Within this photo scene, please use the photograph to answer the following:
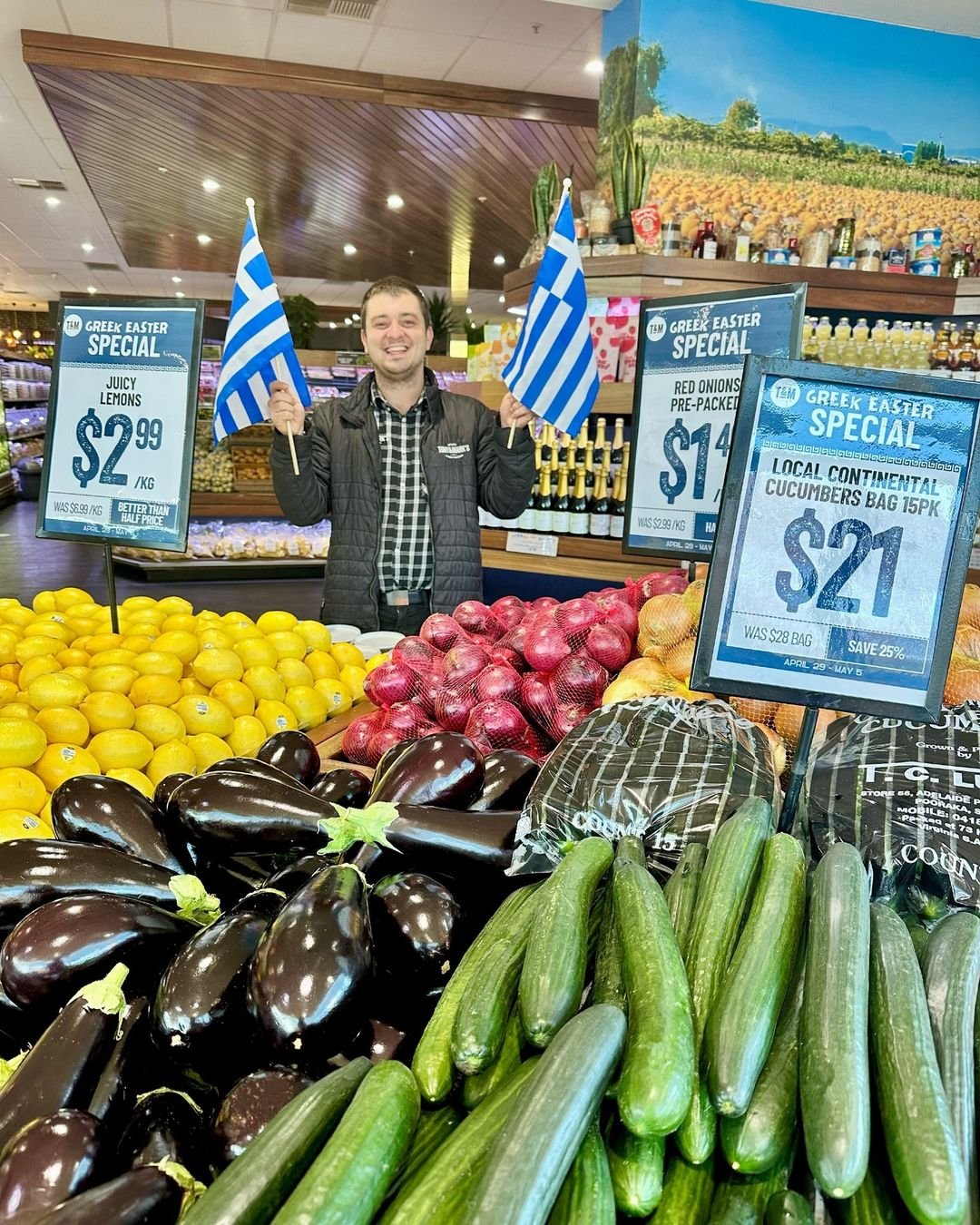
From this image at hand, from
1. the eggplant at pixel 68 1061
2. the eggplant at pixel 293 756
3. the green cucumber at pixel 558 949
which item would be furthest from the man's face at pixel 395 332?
the eggplant at pixel 68 1061

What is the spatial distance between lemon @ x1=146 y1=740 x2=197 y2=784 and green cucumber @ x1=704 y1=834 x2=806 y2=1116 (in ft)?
3.73

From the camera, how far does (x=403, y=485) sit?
3441 mm

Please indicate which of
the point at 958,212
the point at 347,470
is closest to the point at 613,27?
the point at 958,212

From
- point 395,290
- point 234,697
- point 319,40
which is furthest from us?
point 319,40

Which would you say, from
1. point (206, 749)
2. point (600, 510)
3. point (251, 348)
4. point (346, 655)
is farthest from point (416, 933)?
point (600, 510)

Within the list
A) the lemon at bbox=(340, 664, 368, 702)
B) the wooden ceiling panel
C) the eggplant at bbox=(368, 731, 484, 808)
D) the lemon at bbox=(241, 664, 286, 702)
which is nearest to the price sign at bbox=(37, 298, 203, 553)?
the lemon at bbox=(241, 664, 286, 702)

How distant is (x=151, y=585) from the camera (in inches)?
306

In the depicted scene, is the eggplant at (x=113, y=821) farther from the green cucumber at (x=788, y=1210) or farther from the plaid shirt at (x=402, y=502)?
the plaid shirt at (x=402, y=502)

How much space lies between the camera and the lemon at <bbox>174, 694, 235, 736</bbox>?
178cm

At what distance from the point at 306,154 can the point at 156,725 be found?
7917 mm

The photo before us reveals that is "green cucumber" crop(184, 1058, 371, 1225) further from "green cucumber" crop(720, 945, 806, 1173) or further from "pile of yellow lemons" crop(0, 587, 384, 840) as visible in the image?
"pile of yellow lemons" crop(0, 587, 384, 840)

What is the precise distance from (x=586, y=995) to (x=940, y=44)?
22.5ft

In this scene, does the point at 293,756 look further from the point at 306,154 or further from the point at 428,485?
the point at 306,154

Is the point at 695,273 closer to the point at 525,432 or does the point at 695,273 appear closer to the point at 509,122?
the point at 525,432
